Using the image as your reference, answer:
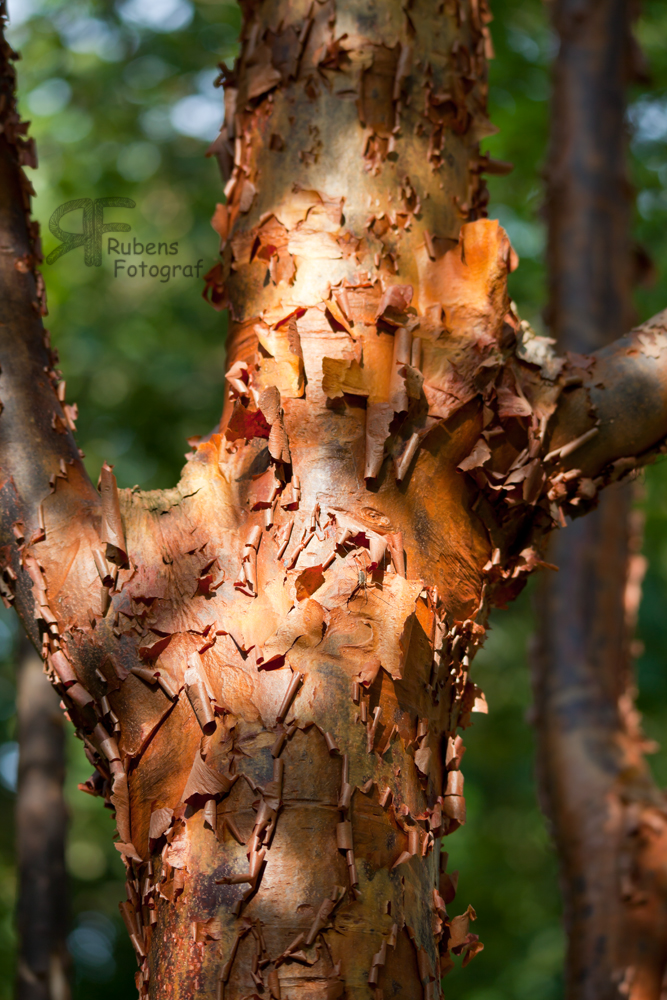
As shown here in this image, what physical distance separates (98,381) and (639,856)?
358 cm

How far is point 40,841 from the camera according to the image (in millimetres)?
3383

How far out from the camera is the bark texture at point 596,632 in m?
3.09

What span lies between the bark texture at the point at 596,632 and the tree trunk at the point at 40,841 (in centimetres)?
185

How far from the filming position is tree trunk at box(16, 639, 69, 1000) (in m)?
3.12

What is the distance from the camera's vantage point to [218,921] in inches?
39.8

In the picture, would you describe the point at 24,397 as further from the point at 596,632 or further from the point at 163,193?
the point at 163,193

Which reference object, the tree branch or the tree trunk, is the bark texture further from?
the tree branch

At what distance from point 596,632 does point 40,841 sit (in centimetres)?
237

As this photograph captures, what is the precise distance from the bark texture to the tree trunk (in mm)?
1850
